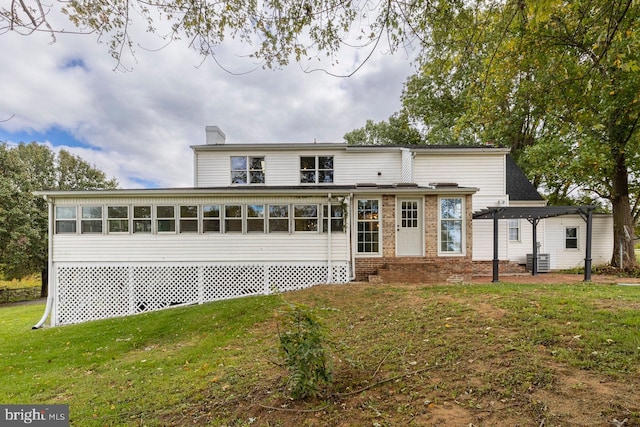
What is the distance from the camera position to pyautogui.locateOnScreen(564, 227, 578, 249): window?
538 inches

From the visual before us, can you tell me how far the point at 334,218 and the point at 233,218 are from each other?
342 cm

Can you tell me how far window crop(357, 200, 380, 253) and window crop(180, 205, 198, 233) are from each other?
18.3 ft

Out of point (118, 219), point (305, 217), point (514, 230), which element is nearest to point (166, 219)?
point (118, 219)

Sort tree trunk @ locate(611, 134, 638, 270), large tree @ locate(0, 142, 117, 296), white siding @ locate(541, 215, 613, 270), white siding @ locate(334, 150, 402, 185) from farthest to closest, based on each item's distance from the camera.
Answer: large tree @ locate(0, 142, 117, 296)
white siding @ locate(541, 215, 613, 270)
white siding @ locate(334, 150, 402, 185)
tree trunk @ locate(611, 134, 638, 270)

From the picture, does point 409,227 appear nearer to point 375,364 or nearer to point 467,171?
point 467,171

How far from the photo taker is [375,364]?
368 cm

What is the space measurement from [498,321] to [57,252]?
40.9 feet

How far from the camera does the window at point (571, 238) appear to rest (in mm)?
13664

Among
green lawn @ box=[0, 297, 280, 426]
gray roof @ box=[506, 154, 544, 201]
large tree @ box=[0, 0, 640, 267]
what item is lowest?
green lawn @ box=[0, 297, 280, 426]

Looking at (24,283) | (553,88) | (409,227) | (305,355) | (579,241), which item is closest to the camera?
(305,355)

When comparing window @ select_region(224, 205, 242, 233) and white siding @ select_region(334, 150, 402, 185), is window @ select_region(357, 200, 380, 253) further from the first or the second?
window @ select_region(224, 205, 242, 233)

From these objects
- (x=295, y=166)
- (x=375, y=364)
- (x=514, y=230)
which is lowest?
(x=375, y=364)

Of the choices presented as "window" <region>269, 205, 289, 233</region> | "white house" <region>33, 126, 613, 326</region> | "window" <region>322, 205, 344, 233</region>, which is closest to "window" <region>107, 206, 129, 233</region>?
"white house" <region>33, 126, 613, 326</region>

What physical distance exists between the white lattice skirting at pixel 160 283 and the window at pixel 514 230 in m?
8.02
